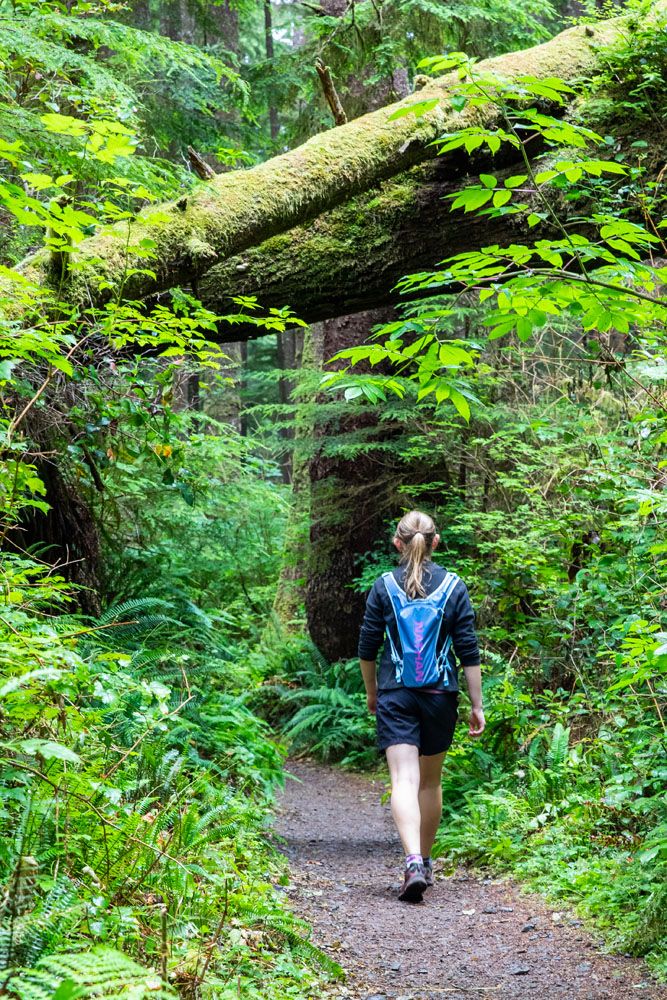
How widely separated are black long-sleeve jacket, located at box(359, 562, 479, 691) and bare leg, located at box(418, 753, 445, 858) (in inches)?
23.0

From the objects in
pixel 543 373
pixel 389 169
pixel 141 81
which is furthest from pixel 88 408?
pixel 141 81

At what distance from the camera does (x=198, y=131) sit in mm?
12852

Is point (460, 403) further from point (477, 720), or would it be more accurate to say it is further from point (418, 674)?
point (477, 720)

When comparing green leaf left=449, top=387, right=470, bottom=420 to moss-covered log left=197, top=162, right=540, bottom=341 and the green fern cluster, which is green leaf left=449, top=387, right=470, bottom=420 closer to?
the green fern cluster

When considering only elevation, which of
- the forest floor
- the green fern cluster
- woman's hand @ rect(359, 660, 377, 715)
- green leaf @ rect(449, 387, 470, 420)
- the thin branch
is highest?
the thin branch

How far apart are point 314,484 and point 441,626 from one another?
18.0 feet

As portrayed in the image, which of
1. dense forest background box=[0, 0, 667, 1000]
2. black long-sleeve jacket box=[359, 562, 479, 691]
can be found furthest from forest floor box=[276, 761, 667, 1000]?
black long-sleeve jacket box=[359, 562, 479, 691]

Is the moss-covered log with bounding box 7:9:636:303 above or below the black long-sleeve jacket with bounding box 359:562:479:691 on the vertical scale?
above

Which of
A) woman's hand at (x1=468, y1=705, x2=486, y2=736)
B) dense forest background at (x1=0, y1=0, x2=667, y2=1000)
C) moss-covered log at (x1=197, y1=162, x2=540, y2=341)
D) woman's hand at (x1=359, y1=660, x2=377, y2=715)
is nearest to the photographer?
dense forest background at (x1=0, y1=0, x2=667, y2=1000)

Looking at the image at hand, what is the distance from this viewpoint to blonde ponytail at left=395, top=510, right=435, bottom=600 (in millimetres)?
5613

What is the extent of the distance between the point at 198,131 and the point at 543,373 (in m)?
6.54

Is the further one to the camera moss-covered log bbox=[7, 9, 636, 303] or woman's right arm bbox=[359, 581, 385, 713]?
moss-covered log bbox=[7, 9, 636, 303]

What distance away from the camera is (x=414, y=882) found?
522cm

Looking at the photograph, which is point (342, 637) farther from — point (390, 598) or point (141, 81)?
→ point (141, 81)
